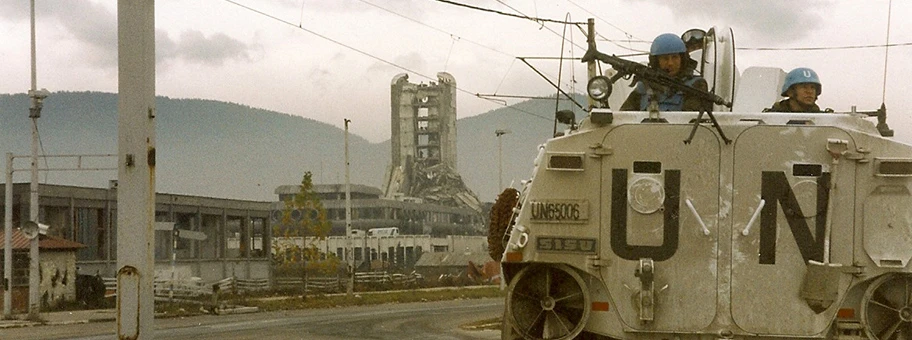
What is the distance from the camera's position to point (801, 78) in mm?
9844

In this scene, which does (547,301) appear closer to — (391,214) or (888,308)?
(888,308)

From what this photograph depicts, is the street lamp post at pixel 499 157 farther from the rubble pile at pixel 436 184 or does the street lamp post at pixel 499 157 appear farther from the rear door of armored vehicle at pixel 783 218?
the rubble pile at pixel 436 184

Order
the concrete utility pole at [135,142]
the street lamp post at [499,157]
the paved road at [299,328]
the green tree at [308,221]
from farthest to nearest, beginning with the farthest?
the street lamp post at [499,157]
the green tree at [308,221]
the paved road at [299,328]
the concrete utility pole at [135,142]

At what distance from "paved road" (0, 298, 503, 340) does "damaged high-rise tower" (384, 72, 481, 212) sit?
12063 centimetres

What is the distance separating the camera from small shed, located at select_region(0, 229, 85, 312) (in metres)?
41.2

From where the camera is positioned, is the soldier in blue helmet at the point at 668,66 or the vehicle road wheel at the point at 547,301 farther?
the soldier in blue helmet at the point at 668,66

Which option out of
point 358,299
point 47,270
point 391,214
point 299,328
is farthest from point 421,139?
point 299,328

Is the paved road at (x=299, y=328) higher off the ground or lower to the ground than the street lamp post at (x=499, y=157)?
lower

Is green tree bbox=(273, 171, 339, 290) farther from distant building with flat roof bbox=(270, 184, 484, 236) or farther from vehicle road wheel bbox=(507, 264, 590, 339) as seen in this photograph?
distant building with flat roof bbox=(270, 184, 484, 236)

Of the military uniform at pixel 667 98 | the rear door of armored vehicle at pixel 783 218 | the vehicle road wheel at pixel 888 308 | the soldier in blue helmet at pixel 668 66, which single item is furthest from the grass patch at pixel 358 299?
the vehicle road wheel at pixel 888 308

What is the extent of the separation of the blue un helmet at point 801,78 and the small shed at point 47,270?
1369 inches

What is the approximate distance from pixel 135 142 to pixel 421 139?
151942 millimetres

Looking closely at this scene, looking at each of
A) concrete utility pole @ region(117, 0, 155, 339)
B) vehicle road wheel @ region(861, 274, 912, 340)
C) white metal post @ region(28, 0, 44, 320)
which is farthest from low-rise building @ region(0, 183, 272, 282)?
vehicle road wheel @ region(861, 274, 912, 340)

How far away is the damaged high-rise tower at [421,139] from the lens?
520 feet
